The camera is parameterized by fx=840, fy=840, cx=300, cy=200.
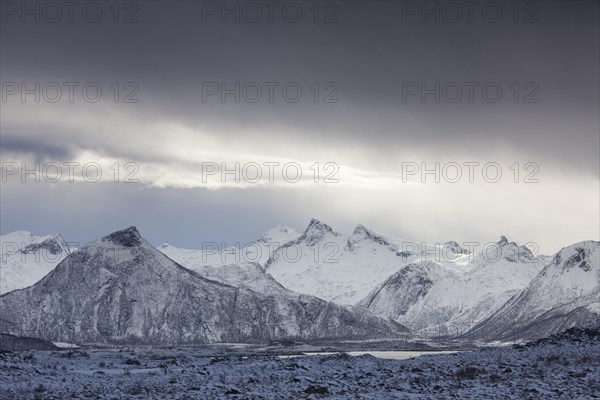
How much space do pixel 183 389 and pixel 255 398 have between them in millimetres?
5431

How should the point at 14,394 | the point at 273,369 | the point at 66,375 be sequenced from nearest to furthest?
→ the point at 14,394 → the point at 66,375 → the point at 273,369

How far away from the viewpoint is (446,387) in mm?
48375

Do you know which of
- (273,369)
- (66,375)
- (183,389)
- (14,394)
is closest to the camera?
(14,394)

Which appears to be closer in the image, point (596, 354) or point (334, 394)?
point (334, 394)

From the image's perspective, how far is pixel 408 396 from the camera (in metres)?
44.6

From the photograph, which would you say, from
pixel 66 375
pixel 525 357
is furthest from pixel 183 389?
pixel 525 357

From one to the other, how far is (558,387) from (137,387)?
77.7 feet

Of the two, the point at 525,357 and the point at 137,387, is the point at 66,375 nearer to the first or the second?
the point at 137,387

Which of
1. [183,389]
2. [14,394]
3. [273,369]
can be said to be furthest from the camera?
[273,369]

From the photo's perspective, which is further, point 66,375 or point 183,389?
point 66,375

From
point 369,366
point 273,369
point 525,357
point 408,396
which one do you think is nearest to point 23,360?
point 273,369

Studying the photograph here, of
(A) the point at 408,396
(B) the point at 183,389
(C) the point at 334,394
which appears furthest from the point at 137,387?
(A) the point at 408,396

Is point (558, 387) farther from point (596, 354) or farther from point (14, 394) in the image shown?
point (14, 394)

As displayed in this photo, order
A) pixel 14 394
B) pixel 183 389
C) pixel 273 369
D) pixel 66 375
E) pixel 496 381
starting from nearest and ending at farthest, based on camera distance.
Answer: pixel 14 394 → pixel 183 389 → pixel 496 381 → pixel 66 375 → pixel 273 369
